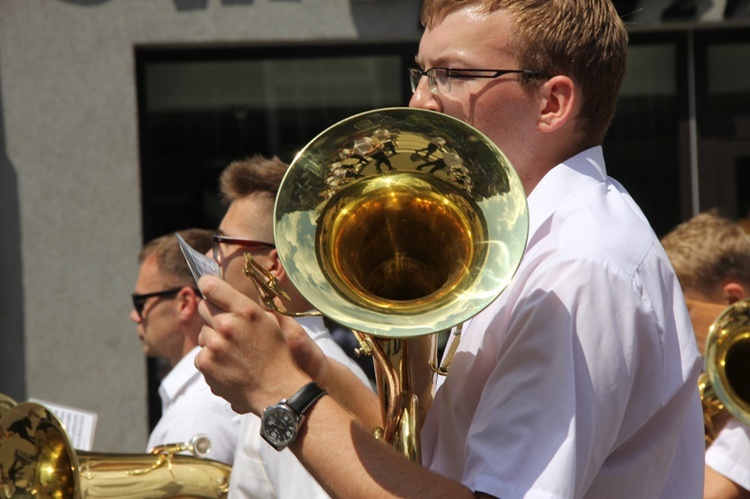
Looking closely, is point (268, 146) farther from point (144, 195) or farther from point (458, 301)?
point (458, 301)

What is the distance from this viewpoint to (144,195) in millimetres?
6582

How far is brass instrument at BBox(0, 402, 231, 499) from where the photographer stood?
3.11 m

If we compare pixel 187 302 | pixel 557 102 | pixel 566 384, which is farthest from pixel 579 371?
pixel 187 302

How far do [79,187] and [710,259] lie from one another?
3.81 meters

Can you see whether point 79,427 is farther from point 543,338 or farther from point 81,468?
point 543,338

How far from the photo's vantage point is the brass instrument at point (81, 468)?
3.11 m

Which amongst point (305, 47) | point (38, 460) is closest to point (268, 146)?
point (305, 47)

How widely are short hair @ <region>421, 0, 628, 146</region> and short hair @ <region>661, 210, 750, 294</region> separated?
6.13ft

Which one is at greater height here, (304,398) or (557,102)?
(557,102)

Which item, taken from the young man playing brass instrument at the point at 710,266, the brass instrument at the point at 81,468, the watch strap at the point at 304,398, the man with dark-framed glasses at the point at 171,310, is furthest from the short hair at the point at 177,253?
the watch strap at the point at 304,398

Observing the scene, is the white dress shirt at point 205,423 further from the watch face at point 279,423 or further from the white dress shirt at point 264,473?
the watch face at point 279,423

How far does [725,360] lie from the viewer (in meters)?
3.66

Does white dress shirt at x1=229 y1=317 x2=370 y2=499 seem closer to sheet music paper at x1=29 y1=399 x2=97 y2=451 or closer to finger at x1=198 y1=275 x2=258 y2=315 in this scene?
finger at x1=198 y1=275 x2=258 y2=315

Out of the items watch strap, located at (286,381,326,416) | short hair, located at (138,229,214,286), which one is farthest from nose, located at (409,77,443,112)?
short hair, located at (138,229,214,286)
